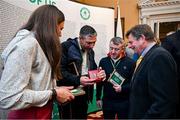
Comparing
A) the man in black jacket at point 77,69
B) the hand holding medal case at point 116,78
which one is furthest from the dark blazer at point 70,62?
the hand holding medal case at point 116,78

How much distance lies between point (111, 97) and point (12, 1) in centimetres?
118

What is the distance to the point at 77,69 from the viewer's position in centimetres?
238

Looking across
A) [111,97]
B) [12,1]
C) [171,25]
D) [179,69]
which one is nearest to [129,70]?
[111,97]

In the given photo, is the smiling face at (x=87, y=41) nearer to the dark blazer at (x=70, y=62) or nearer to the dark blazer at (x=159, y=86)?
the dark blazer at (x=70, y=62)

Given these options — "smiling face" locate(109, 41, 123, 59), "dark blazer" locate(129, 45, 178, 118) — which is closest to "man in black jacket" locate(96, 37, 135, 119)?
"smiling face" locate(109, 41, 123, 59)

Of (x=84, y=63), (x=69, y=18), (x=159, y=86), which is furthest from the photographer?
(x=69, y=18)

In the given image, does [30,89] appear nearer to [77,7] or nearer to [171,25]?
[77,7]

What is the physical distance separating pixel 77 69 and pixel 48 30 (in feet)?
3.81

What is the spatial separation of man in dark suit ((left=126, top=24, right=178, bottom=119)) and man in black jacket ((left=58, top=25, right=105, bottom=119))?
0.84m

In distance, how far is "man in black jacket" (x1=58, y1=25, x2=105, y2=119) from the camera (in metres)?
2.29

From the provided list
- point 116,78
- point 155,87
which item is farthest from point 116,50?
point 155,87

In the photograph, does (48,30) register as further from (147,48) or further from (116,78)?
(116,78)

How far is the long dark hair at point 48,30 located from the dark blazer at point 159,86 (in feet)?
1.59

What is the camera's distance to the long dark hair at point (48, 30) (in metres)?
1.24
